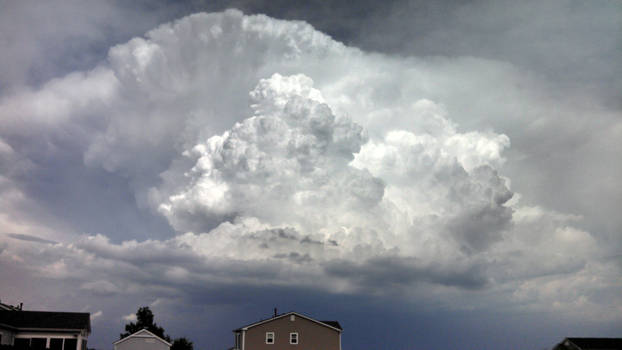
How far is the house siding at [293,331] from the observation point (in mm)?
63188

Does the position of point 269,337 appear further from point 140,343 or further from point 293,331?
point 140,343

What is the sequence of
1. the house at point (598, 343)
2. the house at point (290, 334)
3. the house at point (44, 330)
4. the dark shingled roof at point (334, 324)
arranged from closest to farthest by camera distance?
the house at point (44, 330) < the house at point (598, 343) < the house at point (290, 334) < the dark shingled roof at point (334, 324)

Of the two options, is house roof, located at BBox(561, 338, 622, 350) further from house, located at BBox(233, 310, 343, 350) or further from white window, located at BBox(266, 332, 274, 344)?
white window, located at BBox(266, 332, 274, 344)

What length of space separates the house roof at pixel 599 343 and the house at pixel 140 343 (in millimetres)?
44633

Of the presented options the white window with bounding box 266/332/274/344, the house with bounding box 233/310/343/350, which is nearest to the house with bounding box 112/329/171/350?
the house with bounding box 233/310/343/350

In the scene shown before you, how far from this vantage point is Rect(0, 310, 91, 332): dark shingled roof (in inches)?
2048

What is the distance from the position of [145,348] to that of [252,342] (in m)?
12.1

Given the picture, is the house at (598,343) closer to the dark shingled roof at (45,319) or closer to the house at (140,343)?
the house at (140,343)

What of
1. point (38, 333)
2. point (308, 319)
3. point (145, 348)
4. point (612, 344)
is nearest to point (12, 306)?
point (38, 333)

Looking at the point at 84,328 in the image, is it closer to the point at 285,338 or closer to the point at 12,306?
the point at 12,306

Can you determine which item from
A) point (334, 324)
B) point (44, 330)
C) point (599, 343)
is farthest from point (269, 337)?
point (599, 343)

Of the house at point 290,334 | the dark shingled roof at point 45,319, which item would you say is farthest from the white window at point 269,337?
the dark shingled roof at point 45,319

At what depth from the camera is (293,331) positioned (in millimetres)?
63875

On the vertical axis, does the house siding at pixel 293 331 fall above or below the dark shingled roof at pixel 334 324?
below
